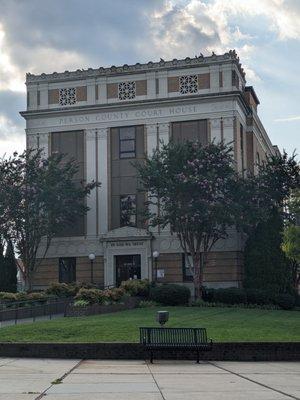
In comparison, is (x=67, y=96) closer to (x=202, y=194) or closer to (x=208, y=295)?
(x=202, y=194)

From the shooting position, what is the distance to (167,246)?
44.7 metres

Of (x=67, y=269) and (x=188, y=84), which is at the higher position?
(x=188, y=84)

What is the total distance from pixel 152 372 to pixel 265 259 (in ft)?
85.9

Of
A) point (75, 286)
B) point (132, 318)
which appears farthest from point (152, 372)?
point (75, 286)

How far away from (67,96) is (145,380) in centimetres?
3738

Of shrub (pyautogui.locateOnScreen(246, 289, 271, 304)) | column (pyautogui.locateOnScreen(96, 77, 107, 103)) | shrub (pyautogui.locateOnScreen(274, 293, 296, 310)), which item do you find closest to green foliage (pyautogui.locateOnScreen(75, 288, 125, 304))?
shrub (pyautogui.locateOnScreen(246, 289, 271, 304))

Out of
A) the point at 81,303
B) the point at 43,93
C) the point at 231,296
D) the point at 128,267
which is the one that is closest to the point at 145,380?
the point at 81,303

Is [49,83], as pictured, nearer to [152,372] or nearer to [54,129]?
[54,129]

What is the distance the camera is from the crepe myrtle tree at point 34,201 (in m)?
41.4

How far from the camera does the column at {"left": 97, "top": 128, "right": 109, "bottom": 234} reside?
46344 mm

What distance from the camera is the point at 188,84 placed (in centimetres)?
4606

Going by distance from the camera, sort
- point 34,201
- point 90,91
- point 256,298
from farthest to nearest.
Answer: point 90,91 → point 34,201 → point 256,298

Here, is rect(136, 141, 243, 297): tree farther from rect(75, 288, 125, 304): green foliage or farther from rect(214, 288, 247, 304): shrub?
rect(75, 288, 125, 304): green foliage

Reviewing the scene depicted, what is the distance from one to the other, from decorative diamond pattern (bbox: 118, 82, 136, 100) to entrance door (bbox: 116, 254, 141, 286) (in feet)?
37.7
